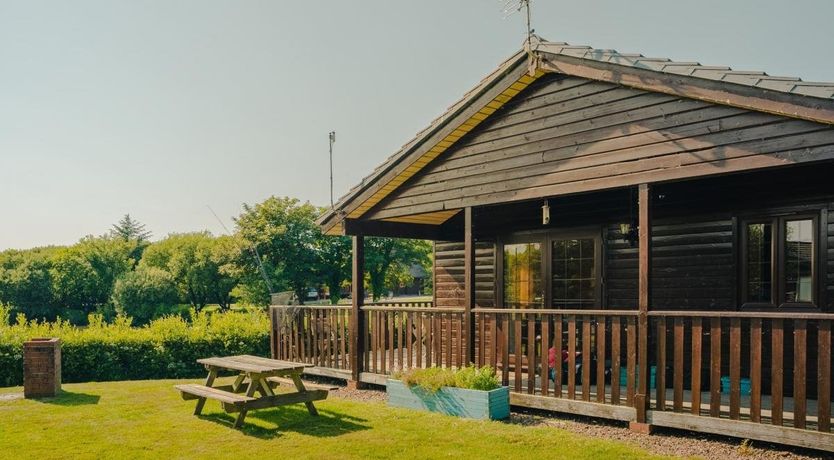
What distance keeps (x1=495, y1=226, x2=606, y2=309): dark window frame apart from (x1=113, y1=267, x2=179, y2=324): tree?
36.7 m

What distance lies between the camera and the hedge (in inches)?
488

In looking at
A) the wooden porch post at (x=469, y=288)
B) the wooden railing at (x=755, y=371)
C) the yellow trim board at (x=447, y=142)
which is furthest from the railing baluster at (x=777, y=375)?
the yellow trim board at (x=447, y=142)

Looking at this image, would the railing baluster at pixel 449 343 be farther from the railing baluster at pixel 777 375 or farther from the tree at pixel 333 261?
the tree at pixel 333 261

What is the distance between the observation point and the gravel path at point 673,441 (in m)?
5.78

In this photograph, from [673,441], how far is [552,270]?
4.45m

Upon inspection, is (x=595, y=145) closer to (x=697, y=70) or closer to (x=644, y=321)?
(x=697, y=70)

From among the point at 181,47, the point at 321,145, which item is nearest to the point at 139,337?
the point at 181,47

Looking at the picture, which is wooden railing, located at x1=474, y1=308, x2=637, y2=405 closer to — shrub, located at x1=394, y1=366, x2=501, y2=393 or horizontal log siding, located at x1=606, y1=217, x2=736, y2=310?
shrub, located at x1=394, y1=366, x2=501, y2=393

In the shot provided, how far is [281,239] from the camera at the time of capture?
2919 cm

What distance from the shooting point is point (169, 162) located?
24.4 metres

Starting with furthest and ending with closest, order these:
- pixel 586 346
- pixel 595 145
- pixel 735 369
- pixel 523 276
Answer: pixel 523 276, pixel 586 346, pixel 595 145, pixel 735 369

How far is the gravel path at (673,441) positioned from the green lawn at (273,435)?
0.97 ft

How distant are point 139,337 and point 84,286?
3785 centimetres

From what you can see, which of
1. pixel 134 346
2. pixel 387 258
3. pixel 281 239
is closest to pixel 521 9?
pixel 134 346
